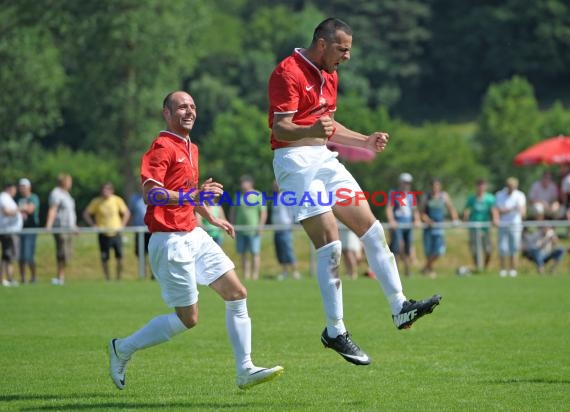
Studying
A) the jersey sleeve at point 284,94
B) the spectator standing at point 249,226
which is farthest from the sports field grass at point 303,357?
the spectator standing at point 249,226

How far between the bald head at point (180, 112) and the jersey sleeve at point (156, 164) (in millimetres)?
244

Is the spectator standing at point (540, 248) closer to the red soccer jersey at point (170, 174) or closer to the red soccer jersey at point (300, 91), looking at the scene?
the red soccer jersey at point (300, 91)

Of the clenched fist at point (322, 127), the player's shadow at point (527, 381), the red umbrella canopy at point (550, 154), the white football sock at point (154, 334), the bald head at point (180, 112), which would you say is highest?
the red umbrella canopy at point (550, 154)

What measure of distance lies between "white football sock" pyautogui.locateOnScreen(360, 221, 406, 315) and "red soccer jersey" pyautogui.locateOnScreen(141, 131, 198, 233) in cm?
142

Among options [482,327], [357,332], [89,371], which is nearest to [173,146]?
[89,371]

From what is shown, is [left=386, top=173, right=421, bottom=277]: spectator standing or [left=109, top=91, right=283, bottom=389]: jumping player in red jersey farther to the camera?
[left=386, top=173, right=421, bottom=277]: spectator standing

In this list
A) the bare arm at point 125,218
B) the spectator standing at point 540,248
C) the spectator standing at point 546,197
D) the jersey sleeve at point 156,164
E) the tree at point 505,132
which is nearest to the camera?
the jersey sleeve at point 156,164

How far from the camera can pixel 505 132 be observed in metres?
65.4

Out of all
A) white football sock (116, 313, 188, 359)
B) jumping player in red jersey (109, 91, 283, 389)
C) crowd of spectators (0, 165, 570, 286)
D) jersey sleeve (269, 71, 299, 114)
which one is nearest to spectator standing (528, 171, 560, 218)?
crowd of spectators (0, 165, 570, 286)

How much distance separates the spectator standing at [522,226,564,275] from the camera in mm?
25141

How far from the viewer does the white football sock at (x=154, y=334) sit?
9.26 metres

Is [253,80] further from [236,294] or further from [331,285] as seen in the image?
[236,294]

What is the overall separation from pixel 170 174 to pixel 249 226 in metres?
15.2

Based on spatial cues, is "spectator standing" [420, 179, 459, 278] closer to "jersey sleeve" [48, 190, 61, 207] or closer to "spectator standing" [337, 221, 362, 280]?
"spectator standing" [337, 221, 362, 280]
